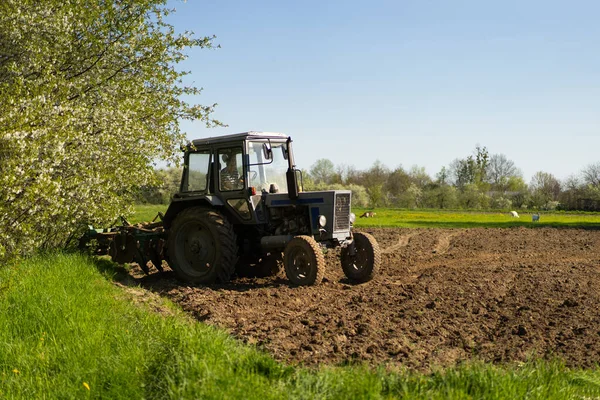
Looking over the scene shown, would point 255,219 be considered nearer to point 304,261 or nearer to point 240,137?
point 304,261

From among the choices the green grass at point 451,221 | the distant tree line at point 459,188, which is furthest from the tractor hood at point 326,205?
the distant tree line at point 459,188

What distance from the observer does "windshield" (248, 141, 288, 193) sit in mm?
10484

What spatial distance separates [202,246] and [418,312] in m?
4.42

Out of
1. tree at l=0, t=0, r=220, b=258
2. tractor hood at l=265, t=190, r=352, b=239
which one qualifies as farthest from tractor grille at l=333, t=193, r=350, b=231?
tree at l=0, t=0, r=220, b=258

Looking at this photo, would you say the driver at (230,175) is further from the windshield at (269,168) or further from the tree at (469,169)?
the tree at (469,169)

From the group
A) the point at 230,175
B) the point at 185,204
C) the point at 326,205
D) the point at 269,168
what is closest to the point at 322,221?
the point at 326,205

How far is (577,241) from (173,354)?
17388mm

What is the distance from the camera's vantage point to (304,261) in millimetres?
9961

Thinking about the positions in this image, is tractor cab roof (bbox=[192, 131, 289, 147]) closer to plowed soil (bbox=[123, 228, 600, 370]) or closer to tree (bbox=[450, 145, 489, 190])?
plowed soil (bbox=[123, 228, 600, 370])

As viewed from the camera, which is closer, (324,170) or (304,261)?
(304,261)

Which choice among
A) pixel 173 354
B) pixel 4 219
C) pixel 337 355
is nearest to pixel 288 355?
pixel 337 355

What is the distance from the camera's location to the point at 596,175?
67875 millimetres

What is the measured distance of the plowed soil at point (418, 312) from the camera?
6164 mm

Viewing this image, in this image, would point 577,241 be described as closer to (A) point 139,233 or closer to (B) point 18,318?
(A) point 139,233
